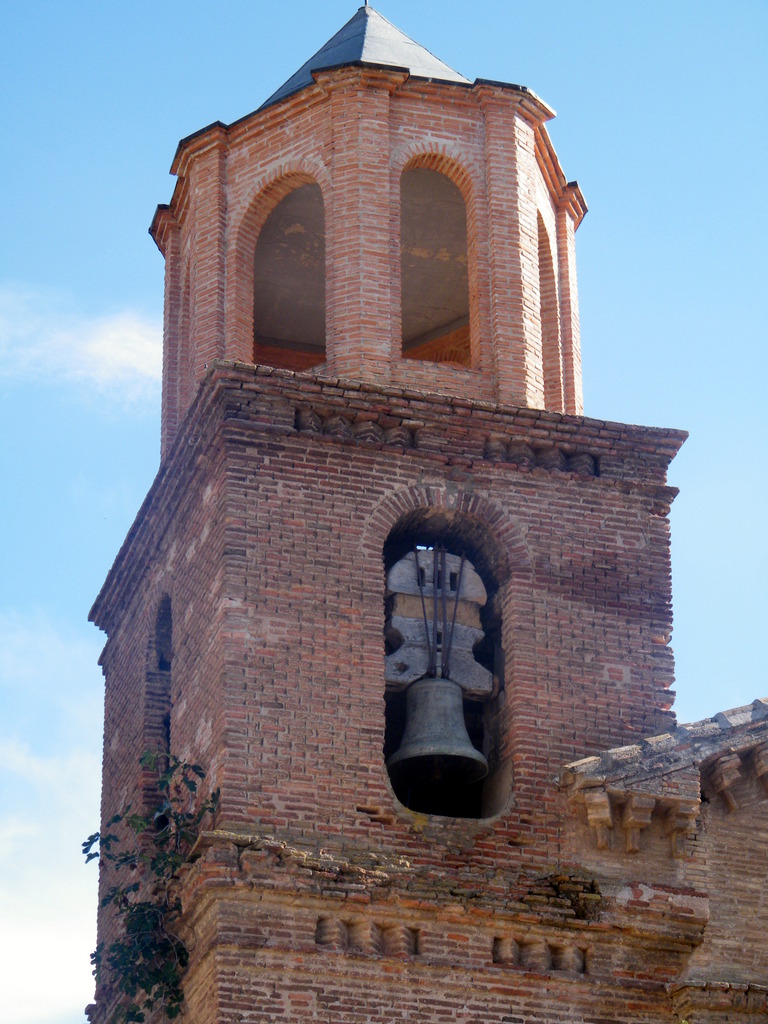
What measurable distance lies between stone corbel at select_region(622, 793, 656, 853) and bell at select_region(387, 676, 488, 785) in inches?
46.9

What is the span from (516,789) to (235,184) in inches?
250

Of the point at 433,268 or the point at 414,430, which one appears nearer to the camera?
the point at 414,430

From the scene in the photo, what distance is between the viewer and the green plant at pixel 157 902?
18.0 meters

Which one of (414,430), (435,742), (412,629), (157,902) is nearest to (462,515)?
(414,430)

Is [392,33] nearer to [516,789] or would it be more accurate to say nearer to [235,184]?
[235,184]

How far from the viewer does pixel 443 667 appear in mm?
19281

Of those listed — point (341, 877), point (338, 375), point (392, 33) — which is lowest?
point (341, 877)

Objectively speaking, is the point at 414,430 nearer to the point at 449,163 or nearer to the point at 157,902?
the point at 449,163

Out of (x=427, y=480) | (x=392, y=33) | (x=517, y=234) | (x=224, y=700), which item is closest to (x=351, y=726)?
(x=224, y=700)

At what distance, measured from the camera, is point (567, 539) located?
19891 millimetres

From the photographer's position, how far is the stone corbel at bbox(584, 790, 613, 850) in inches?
724

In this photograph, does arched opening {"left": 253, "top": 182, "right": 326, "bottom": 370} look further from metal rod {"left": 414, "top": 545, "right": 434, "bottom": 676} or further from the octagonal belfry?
metal rod {"left": 414, "top": 545, "right": 434, "bottom": 676}

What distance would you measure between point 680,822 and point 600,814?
0.68 metres

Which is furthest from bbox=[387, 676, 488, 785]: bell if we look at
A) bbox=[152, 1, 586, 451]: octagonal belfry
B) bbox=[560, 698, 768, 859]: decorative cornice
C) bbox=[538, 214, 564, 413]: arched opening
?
bbox=[538, 214, 564, 413]: arched opening
